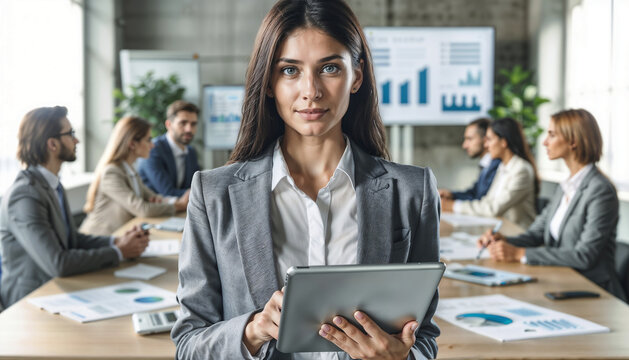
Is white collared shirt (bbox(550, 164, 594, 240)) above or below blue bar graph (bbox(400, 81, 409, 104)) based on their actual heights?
below

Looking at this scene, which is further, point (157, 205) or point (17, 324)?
point (157, 205)

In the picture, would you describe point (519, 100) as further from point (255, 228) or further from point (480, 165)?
point (255, 228)

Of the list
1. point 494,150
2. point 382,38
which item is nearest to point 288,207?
point 494,150

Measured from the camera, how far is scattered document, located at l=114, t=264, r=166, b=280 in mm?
2449

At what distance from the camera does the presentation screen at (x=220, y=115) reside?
8070mm

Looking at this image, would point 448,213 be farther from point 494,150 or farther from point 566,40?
point 566,40

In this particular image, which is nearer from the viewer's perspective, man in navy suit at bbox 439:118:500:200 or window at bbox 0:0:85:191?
man in navy suit at bbox 439:118:500:200

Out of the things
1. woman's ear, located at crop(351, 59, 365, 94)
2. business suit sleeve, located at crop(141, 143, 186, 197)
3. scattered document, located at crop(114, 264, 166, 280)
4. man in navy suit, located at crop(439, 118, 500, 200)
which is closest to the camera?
woman's ear, located at crop(351, 59, 365, 94)

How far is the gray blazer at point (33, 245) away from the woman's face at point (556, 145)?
227 centimetres

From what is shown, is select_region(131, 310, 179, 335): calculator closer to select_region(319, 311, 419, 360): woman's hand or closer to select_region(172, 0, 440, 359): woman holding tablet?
select_region(172, 0, 440, 359): woman holding tablet

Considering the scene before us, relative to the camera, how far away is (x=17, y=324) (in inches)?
72.6

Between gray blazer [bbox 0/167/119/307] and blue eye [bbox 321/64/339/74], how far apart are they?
172cm

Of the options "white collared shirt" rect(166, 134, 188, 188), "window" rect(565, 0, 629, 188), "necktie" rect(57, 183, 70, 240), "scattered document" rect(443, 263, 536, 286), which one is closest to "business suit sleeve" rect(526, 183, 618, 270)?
"scattered document" rect(443, 263, 536, 286)

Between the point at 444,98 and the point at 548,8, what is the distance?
5.70 feet
